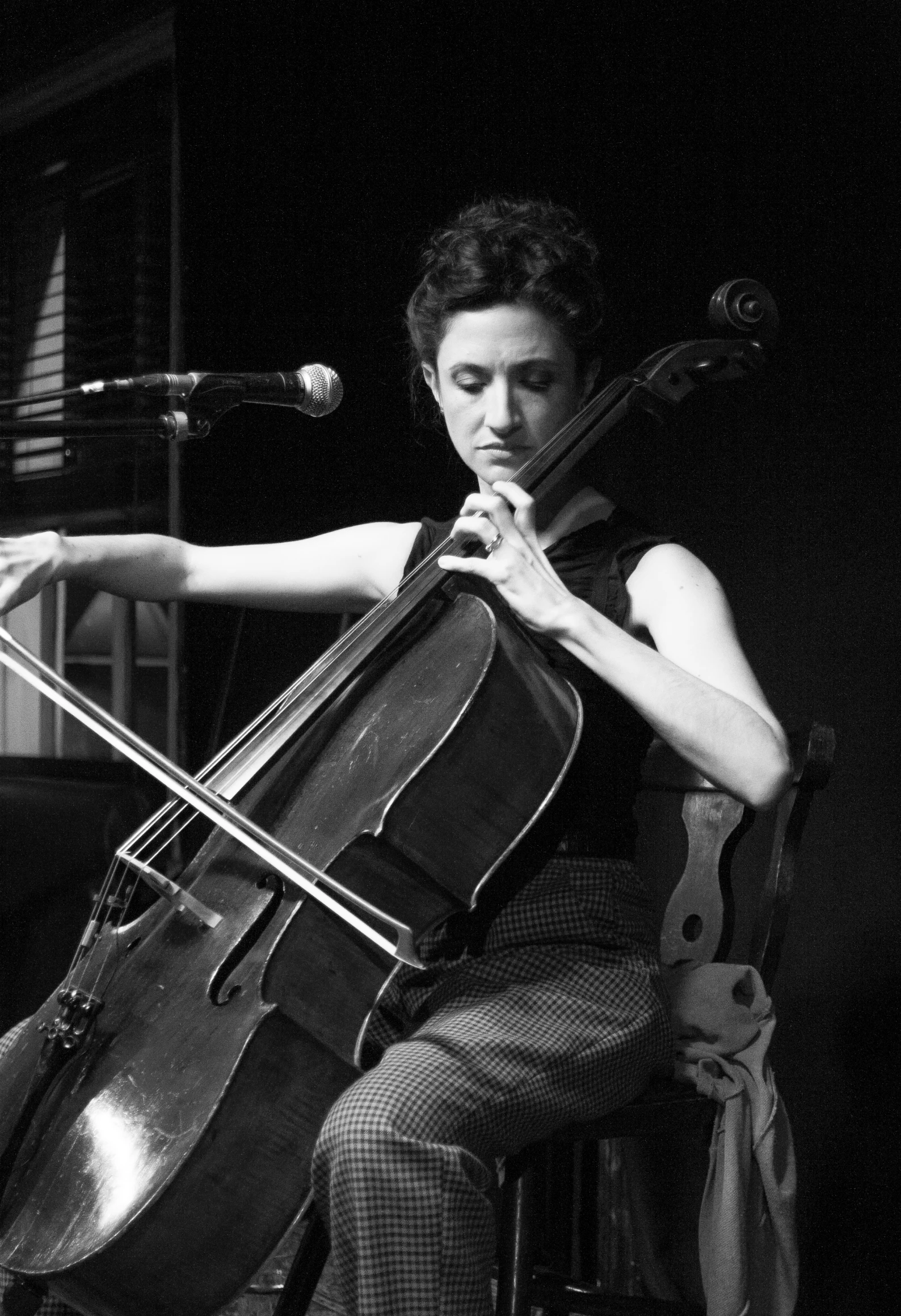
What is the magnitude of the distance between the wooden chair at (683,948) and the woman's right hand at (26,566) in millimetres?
720

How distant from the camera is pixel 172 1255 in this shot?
106cm

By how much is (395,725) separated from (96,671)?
162 cm

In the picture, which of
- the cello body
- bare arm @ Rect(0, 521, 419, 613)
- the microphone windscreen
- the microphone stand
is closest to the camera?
the cello body

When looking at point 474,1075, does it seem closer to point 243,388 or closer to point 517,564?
point 517,564

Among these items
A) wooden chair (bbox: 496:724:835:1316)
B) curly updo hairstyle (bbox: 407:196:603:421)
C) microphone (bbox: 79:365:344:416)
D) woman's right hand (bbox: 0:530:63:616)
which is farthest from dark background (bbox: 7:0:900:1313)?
woman's right hand (bbox: 0:530:63:616)

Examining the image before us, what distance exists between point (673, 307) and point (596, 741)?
0.91m

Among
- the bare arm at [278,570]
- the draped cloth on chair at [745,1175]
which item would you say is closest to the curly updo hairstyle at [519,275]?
the bare arm at [278,570]

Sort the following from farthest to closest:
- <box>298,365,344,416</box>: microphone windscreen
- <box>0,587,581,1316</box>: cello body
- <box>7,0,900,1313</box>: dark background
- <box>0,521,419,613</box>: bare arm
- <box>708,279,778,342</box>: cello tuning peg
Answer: <box>7,0,900,1313</box>: dark background, <box>0,521,419,613</box>: bare arm, <box>708,279,778,342</box>: cello tuning peg, <box>298,365,344,416</box>: microphone windscreen, <box>0,587,581,1316</box>: cello body

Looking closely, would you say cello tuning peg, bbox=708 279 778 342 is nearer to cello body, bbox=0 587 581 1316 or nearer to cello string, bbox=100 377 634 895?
cello string, bbox=100 377 634 895

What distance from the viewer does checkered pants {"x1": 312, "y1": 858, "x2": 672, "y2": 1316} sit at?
3.65 feet

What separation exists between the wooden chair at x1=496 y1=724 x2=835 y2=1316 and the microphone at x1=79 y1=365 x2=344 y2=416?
0.61 meters

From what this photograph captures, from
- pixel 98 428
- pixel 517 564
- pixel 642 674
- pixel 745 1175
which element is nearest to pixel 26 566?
pixel 98 428

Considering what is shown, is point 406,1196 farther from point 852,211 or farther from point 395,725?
point 852,211

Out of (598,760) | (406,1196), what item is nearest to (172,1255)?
(406,1196)
